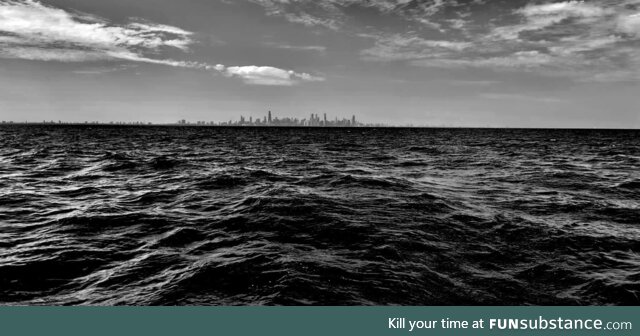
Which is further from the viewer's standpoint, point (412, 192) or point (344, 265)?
point (412, 192)

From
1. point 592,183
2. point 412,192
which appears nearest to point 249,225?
point 412,192

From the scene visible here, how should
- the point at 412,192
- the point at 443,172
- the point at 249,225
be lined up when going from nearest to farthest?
the point at 249,225 → the point at 412,192 → the point at 443,172

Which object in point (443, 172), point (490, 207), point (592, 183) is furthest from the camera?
point (443, 172)

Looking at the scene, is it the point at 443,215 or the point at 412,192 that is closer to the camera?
the point at 443,215
